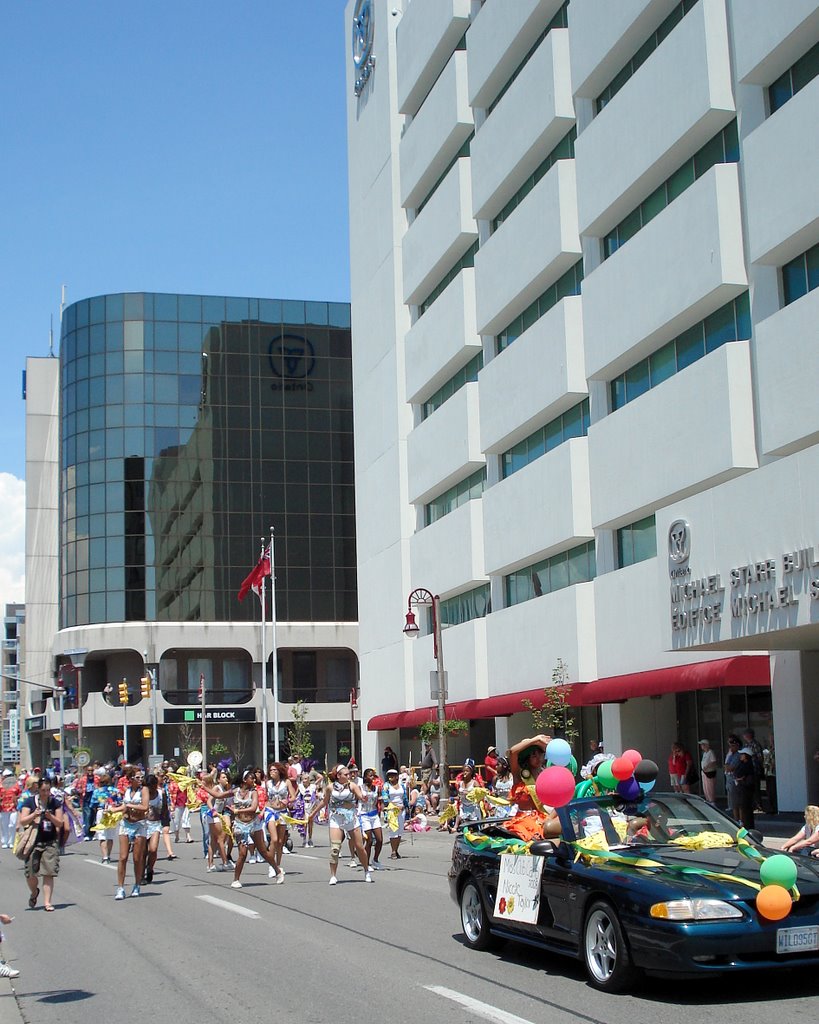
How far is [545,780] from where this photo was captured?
34.4ft

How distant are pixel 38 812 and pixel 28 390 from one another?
86.4m

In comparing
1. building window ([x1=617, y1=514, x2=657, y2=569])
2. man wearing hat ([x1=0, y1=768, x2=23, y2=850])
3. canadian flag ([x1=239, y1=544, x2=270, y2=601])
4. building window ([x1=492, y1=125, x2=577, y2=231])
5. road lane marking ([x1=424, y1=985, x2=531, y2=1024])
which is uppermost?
building window ([x1=492, y1=125, x2=577, y2=231])

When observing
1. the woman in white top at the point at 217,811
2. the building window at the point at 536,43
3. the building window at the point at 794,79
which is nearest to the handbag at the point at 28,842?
the woman in white top at the point at 217,811

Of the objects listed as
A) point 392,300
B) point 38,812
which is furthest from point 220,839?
point 392,300

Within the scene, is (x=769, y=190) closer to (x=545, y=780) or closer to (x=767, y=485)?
(x=767, y=485)

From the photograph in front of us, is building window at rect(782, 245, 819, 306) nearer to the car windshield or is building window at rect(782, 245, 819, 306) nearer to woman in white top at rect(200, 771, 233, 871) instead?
woman in white top at rect(200, 771, 233, 871)

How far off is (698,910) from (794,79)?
21.4 metres

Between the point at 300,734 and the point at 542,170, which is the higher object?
the point at 542,170

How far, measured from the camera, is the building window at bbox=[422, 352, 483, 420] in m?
42.0

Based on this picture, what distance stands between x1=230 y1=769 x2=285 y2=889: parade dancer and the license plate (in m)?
12.2

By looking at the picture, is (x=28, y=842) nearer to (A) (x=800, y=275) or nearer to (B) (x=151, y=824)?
(B) (x=151, y=824)

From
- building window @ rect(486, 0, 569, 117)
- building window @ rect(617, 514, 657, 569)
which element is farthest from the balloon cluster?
building window @ rect(486, 0, 569, 117)

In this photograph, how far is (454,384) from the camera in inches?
1726

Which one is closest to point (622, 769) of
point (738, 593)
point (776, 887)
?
point (776, 887)
